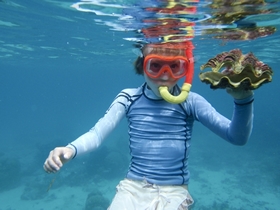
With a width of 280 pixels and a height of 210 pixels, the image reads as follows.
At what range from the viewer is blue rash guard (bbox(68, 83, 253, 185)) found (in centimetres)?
429

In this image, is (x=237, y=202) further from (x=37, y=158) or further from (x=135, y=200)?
(x=37, y=158)

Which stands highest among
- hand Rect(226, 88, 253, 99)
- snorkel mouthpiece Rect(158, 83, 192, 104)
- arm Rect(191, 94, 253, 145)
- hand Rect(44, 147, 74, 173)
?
hand Rect(226, 88, 253, 99)

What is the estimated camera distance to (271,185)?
674 inches

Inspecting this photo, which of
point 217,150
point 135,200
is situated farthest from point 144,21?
point 217,150

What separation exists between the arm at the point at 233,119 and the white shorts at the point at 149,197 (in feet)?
3.89

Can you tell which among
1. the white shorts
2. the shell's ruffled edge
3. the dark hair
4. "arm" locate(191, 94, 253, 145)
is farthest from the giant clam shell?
the dark hair

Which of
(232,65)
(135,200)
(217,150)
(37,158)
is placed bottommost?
(37,158)

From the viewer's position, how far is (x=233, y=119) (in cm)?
358

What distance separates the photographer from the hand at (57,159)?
330cm

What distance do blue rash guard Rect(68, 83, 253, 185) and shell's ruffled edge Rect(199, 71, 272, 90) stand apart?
1451 millimetres

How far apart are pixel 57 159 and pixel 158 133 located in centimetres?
185

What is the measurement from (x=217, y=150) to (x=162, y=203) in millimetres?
23043

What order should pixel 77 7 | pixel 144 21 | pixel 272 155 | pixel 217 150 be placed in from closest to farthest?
pixel 144 21 → pixel 77 7 → pixel 272 155 → pixel 217 150

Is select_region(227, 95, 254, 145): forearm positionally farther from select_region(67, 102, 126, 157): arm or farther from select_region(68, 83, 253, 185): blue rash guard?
select_region(67, 102, 126, 157): arm
